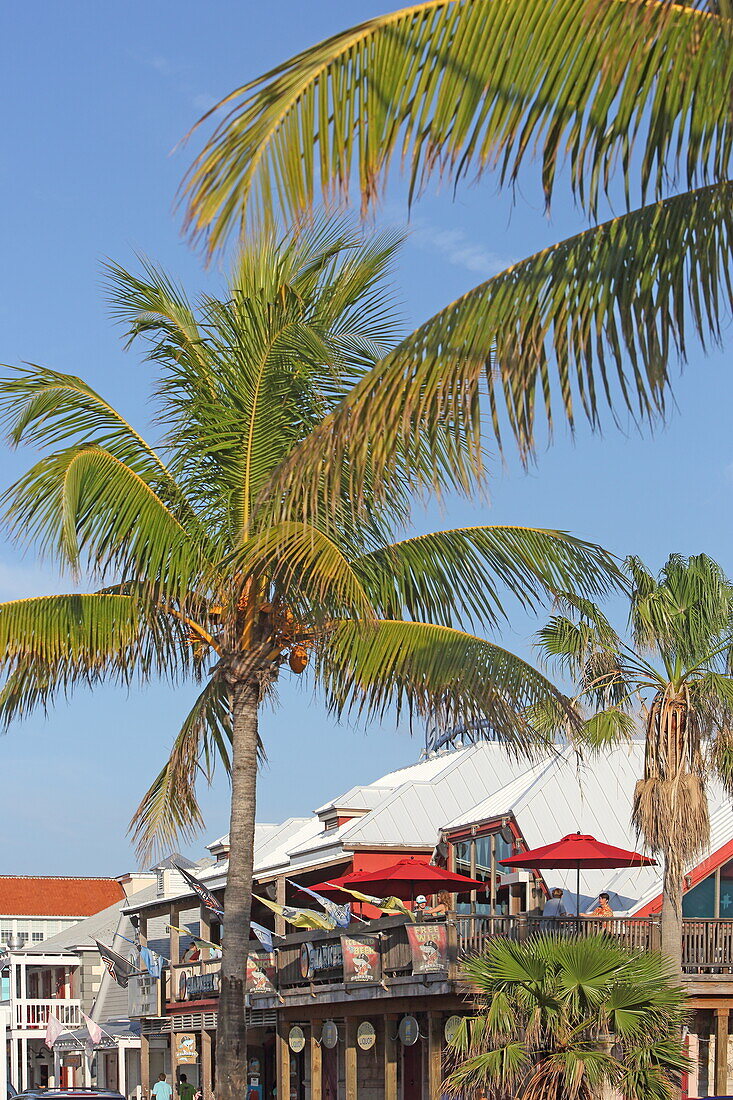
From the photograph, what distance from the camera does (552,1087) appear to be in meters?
15.3

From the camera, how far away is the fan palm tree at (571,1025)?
15.6 meters

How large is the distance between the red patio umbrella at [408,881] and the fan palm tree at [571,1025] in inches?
392

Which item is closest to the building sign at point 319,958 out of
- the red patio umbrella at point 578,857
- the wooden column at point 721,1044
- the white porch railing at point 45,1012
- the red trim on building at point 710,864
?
the red patio umbrella at point 578,857

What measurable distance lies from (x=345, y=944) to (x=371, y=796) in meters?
9.95

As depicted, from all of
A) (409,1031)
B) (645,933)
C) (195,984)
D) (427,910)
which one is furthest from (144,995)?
(645,933)

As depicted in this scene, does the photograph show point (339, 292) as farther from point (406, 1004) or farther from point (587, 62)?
point (406, 1004)

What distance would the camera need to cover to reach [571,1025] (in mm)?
15906

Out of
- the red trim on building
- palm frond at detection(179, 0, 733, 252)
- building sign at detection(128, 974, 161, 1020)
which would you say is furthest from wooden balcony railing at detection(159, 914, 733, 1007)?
palm frond at detection(179, 0, 733, 252)

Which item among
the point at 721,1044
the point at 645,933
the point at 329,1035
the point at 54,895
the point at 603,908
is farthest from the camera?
the point at 54,895

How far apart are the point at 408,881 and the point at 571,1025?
34.9 ft

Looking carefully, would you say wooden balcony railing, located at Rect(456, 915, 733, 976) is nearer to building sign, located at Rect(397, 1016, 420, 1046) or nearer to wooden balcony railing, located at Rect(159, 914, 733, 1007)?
wooden balcony railing, located at Rect(159, 914, 733, 1007)

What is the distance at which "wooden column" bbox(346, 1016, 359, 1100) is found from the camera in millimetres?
28516

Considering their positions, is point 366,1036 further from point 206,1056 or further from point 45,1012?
point 45,1012

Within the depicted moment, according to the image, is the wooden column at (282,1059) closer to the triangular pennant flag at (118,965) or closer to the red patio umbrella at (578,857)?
the red patio umbrella at (578,857)
